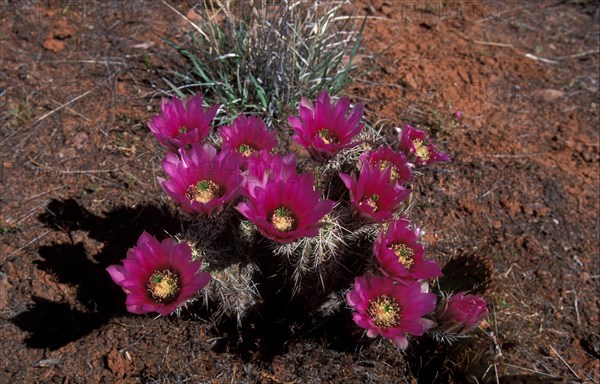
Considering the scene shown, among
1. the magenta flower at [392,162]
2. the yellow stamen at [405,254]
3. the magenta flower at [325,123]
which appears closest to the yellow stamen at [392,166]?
the magenta flower at [392,162]

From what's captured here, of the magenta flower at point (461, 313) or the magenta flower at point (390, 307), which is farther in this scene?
the magenta flower at point (461, 313)

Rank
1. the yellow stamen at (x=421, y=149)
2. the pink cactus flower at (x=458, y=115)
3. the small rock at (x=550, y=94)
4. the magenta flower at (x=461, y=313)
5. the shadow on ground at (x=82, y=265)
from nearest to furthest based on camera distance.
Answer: the magenta flower at (x=461, y=313) → the yellow stamen at (x=421, y=149) → the shadow on ground at (x=82, y=265) → the pink cactus flower at (x=458, y=115) → the small rock at (x=550, y=94)

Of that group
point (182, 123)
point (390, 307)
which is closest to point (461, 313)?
point (390, 307)

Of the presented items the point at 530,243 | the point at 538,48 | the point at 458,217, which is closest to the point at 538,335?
the point at 530,243

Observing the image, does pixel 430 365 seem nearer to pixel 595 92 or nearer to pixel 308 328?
pixel 308 328

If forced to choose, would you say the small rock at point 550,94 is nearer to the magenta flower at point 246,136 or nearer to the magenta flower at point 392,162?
the magenta flower at point 392,162

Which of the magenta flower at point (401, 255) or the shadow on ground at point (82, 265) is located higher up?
the magenta flower at point (401, 255)
